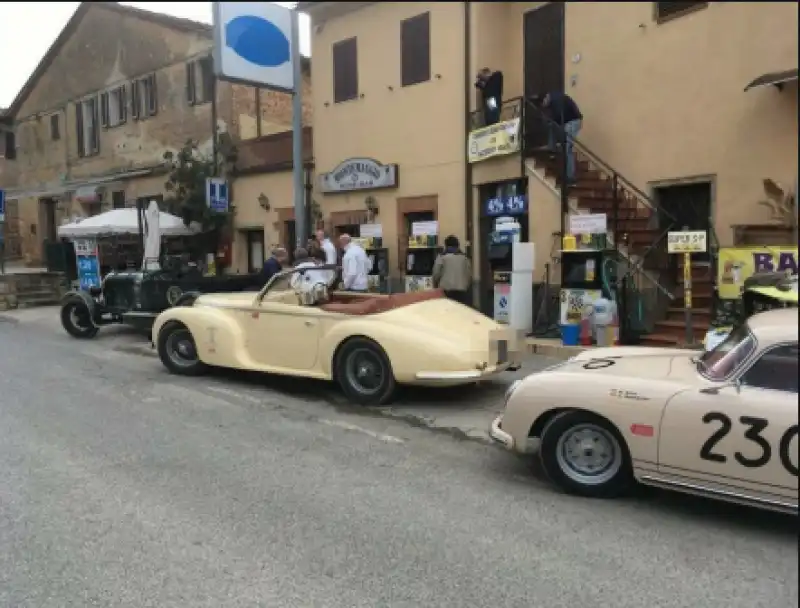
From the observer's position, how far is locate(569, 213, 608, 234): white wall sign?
10.0 meters

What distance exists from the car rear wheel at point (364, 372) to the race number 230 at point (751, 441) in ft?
11.2

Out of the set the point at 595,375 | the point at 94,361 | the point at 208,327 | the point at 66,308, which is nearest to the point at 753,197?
the point at 595,375

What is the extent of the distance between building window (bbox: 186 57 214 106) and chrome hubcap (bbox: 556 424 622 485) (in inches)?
652

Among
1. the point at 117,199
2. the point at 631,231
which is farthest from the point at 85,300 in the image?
the point at 117,199

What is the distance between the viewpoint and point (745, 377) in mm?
3842

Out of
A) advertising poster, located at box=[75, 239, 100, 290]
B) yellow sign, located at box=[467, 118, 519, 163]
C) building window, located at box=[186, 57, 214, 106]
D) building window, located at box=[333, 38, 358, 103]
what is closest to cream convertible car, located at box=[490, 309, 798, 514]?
yellow sign, located at box=[467, 118, 519, 163]

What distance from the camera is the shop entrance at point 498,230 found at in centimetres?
1200

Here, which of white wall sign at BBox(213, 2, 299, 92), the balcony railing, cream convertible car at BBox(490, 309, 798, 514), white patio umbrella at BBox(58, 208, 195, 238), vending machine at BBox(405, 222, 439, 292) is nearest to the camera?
white wall sign at BBox(213, 2, 299, 92)

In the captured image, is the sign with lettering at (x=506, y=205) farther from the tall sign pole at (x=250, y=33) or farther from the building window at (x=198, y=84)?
the building window at (x=198, y=84)

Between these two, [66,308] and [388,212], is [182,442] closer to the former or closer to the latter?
[66,308]

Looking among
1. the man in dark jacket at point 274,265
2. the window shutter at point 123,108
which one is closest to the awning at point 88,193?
the window shutter at point 123,108

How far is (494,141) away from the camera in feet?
40.1

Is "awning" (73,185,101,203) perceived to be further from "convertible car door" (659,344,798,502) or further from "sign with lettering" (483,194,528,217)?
"convertible car door" (659,344,798,502)

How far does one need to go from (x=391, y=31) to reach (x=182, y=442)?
1041 centimetres
